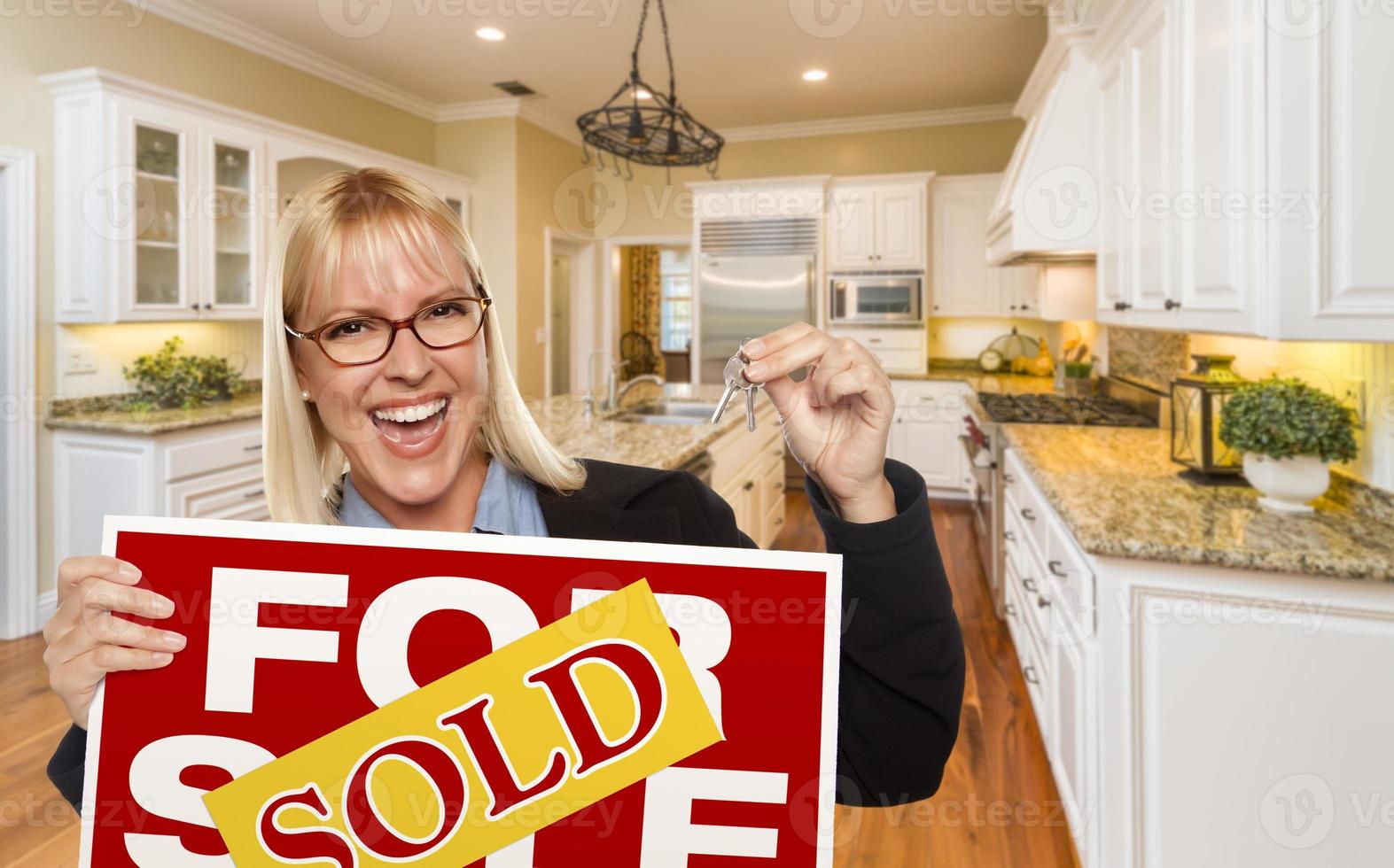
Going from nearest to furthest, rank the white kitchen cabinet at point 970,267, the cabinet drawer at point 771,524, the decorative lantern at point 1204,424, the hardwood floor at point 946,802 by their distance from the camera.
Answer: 1. the hardwood floor at point 946,802
2. the decorative lantern at point 1204,424
3. the cabinet drawer at point 771,524
4. the white kitchen cabinet at point 970,267

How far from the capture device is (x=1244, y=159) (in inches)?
67.9

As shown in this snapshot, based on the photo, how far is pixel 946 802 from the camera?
7.38ft

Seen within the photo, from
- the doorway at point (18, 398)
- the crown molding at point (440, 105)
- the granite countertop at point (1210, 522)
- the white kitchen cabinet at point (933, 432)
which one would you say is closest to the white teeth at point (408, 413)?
the granite countertop at point (1210, 522)

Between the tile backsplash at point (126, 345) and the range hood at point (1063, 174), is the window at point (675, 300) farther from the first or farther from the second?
the range hood at point (1063, 174)

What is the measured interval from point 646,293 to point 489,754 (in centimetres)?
1064

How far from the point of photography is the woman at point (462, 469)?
2.52 ft

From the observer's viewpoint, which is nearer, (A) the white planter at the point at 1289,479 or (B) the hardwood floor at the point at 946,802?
(A) the white planter at the point at 1289,479

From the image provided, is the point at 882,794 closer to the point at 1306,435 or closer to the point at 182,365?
the point at 1306,435

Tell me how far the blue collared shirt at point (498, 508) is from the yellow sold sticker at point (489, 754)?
28 centimetres

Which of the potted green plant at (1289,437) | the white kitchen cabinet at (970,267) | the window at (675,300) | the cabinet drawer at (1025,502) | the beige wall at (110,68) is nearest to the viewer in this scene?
the potted green plant at (1289,437)

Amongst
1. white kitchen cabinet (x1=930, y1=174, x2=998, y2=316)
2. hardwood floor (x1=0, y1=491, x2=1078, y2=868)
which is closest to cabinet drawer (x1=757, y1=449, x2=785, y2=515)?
hardwood floor (x1=0, y1=491, x2=1078, y2=868)

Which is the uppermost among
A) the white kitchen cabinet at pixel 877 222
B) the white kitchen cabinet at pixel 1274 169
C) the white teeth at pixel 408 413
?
the white kitchen cabinet at pixel 877 222

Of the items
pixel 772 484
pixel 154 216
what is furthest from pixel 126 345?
pixel 772 484

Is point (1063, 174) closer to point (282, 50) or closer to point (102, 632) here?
point (102, 632)
